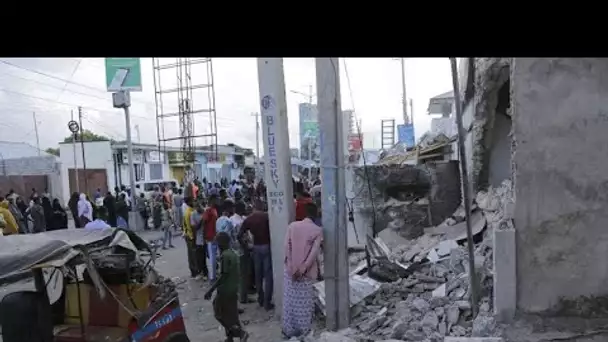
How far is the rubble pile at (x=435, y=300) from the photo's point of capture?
18.2 ft

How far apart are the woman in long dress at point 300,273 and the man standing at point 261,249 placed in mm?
1425

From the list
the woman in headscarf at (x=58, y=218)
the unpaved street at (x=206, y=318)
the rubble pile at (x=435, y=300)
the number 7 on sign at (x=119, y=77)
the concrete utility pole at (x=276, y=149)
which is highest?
the number 7 on sign at (x=119, y=77)

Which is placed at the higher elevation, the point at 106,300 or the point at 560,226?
the point at 560,226

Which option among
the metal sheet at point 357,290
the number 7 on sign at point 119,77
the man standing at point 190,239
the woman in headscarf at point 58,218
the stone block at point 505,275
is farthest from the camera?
the number 7 on sign at point 119,77

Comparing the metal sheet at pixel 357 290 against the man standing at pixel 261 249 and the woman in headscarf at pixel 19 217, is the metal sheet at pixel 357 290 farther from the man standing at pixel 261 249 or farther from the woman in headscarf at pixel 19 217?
the woman in headscarf at pixel 19 217

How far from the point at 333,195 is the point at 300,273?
3.28ft

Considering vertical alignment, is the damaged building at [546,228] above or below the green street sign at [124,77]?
below

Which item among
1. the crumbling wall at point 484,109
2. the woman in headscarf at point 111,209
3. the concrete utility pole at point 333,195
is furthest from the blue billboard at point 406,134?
the concrete utility pole at point 333,195
